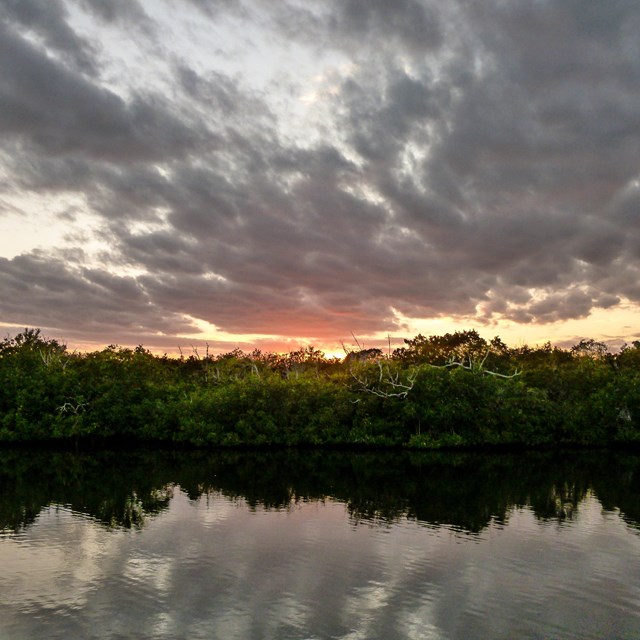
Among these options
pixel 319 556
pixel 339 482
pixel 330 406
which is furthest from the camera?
pixel 330 406

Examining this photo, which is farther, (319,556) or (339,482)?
(339,482)

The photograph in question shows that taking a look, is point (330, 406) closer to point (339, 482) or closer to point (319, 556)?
point (339, 482)

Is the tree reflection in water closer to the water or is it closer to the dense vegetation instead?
the water

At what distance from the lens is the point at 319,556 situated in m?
17.6

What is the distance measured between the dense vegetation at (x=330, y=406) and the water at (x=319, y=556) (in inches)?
483

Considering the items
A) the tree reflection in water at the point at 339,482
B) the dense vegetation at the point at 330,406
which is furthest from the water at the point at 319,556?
the dense vegetation at the point at 330,406

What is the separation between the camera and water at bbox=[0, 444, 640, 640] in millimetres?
12664

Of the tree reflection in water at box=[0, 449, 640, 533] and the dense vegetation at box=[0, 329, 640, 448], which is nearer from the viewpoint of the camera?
the tree reflection in water at box=[0, 449, 640, 533]

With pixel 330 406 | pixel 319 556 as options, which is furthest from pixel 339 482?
pixel 330 406

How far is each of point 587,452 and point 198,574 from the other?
121 ft

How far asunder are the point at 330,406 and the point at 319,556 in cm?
2921

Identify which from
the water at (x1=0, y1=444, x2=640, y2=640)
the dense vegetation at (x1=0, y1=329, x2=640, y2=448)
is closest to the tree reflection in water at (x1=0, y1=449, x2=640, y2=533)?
the water at (x1=0, y1=444, x2=640, y2=640)

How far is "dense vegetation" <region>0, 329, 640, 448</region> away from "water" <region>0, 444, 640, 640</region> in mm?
12259

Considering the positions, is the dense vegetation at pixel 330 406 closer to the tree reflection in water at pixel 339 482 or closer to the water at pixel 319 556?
the tree reflection in water at pixel 339 482
